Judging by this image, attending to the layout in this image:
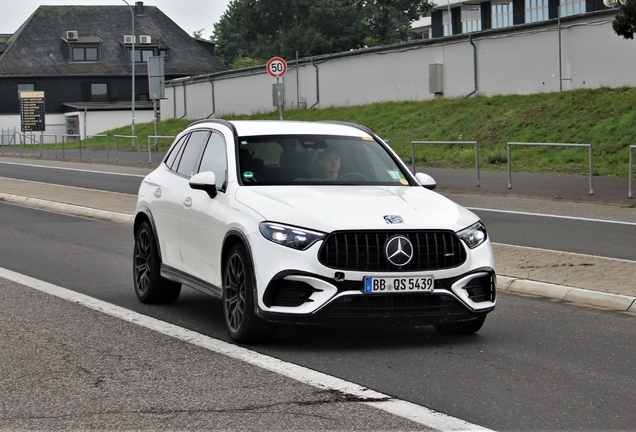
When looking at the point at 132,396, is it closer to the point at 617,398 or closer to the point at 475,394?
the point at 475,394

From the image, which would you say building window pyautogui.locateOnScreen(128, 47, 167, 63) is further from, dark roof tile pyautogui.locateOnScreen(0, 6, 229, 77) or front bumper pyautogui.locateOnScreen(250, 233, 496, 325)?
front bumper pyautogui.locateOnScreen(250, 233, 496, 325)

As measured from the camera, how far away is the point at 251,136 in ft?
28.4

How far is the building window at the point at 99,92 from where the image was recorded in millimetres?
94875

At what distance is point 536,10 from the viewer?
2712 inches

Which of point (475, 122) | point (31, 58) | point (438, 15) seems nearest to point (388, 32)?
point (438, 15)

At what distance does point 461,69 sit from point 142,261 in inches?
1374

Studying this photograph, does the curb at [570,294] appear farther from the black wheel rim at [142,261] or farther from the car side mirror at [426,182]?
the black wheel rim at [142,261]

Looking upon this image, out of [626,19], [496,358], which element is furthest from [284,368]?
[626,19]

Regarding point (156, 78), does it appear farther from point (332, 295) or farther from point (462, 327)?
point (332, 295)

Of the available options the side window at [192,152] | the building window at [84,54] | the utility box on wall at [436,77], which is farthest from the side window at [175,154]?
the building window at [84,54]

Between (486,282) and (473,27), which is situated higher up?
(473,27)

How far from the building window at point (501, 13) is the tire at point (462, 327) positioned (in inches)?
2657

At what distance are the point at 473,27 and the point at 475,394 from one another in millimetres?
75382

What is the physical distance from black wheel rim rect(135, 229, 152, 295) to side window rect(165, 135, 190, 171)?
0.63 meters
